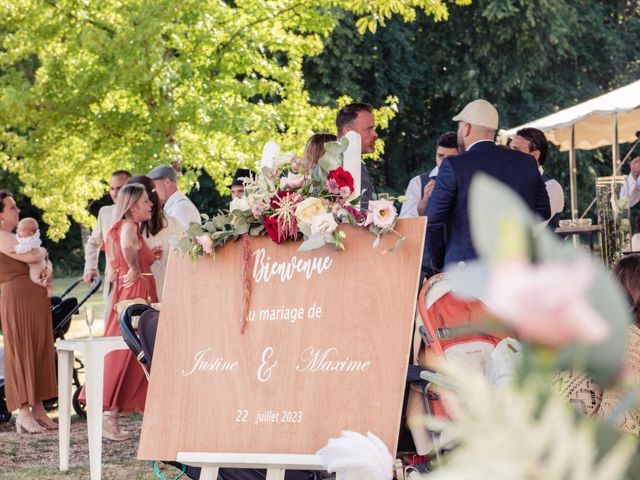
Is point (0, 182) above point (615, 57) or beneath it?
beneath

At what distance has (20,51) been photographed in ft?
41.8

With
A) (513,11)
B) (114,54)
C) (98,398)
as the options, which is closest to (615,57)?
(513,11)

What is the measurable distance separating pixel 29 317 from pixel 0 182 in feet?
83.1

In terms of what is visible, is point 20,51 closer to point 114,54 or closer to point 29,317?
point 114,54

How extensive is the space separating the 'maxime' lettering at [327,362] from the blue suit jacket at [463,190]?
5.20ft

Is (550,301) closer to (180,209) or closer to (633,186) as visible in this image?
(180,209)

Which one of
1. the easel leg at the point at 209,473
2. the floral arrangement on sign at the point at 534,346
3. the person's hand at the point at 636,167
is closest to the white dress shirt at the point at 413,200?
the person's hand at the point at 636,167

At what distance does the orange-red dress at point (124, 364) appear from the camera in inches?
297

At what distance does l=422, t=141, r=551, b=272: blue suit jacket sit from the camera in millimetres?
5285

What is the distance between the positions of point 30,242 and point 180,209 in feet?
4.72

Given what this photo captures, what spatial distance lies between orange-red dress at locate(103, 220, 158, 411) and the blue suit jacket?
270 centimetres

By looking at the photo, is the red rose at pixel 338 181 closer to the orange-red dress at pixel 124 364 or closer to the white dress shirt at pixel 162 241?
the orange-red dress at pixel 124 364

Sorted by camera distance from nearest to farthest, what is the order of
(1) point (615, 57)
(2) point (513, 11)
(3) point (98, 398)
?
(3) point (98, 398) → (2) point (513, 11) → (1) point (615, 57)

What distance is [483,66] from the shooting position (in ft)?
93.0
